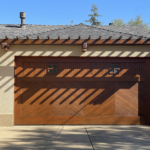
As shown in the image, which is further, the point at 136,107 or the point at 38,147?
the point at 136,107

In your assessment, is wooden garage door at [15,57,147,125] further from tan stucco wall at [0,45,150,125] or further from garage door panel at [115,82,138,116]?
tan stucco wall at [0,45,150,125]

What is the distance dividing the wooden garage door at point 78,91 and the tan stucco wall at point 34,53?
0.86 ft

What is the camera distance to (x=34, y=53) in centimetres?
905

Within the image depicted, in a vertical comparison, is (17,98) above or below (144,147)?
above

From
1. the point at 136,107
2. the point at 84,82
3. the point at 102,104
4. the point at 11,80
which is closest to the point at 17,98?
the point at 11,80

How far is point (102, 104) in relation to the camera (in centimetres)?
917

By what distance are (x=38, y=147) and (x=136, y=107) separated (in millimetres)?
5146

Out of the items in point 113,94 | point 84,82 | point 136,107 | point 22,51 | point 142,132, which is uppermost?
point 22,51

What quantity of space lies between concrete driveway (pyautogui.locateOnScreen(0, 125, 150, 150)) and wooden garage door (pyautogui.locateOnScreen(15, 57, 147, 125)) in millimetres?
578

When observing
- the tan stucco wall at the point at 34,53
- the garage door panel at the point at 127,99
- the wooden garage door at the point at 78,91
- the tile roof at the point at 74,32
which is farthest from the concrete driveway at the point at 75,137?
the tile roof at the point at 74,32

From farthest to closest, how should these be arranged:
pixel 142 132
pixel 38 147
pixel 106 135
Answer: pixel 142 132, pixel 106 135, pixel 38 147

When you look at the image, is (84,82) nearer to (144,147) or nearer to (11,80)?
(11,80)

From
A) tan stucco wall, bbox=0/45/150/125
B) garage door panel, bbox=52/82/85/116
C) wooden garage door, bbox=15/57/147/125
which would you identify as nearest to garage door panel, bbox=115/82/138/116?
wooden garage door, bbox=15/57/147/125

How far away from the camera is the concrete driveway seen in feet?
19.7
